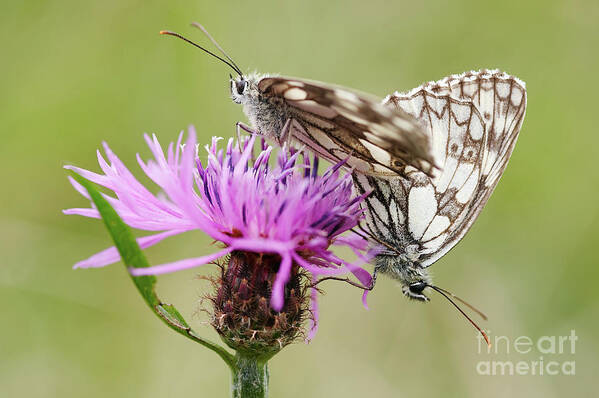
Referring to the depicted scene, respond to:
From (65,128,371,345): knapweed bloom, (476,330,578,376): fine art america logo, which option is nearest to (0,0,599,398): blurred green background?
(476,330,578,376): fine art america logo

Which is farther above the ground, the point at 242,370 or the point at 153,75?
the point at 153,75

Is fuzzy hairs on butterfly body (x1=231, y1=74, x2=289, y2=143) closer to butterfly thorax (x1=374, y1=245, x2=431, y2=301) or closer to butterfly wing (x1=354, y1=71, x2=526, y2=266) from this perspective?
butterfly wing (x1=354, y1=71, x2=526, y2=266)

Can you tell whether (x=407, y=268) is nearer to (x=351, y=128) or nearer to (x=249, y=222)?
(x=351, y=128)

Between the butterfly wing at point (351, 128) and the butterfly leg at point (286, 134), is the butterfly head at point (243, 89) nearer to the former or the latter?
the butterfly wing at point (351, 128)

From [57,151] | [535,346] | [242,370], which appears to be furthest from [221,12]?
[242,370]

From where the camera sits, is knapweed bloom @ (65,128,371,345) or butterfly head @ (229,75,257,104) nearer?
knapweed bloom @ (65,128,371,345)

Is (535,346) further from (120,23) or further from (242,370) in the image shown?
(120,23)

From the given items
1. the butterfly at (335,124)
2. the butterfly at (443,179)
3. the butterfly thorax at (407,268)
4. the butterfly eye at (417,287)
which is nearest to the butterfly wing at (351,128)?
the butterfly at (335,124)
